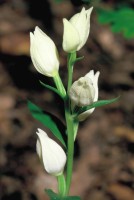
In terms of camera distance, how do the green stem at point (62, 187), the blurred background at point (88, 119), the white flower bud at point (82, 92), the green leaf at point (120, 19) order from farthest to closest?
the green leaf at point (120, 19)
the blurred background at point (88, 119)
the green stem at point (62, 187)
the white flower bud at point (82, 92)

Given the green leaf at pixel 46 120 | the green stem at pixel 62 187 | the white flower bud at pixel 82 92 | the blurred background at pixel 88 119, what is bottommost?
the blurred background at pixel 88 119

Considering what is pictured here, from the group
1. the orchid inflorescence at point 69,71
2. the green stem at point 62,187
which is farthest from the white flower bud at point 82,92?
the green stem at point 62,187

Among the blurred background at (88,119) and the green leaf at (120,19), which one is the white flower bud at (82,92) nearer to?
the blurred background at (88,119)

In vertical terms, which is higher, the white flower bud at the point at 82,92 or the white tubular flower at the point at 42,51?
the white tubular flower at the point at 42,51

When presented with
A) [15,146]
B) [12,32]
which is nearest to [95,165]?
[15,146]

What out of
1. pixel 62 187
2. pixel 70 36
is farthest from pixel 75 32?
pixel 62 187

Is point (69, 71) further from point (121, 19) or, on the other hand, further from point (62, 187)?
point (121, 19)
